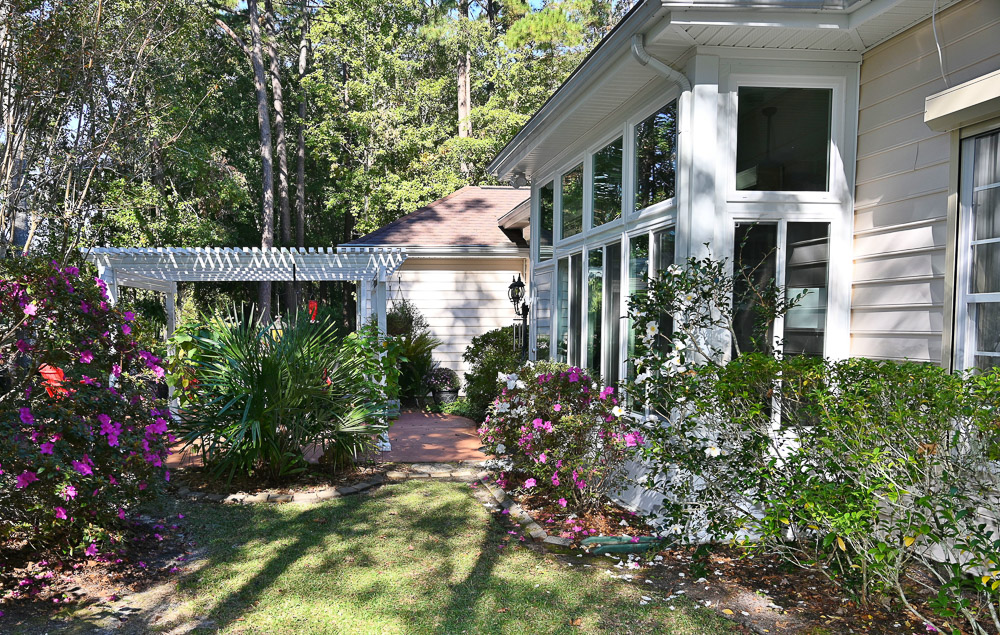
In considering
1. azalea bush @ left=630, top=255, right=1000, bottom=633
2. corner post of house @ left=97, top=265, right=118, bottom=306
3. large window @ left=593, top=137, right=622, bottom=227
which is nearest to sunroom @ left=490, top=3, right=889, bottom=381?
azalea bush @ left=630, top=255, right=1000, bottom=633

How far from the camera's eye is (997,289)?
11.2 ft

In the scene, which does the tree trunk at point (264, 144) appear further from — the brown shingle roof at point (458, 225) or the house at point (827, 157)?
the house at point (827, 157)

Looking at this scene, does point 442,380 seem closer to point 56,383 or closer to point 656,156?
point 656,156

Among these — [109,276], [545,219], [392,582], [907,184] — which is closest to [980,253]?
[907,184]

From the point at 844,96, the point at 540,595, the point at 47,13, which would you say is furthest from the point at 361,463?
the point at 844,96

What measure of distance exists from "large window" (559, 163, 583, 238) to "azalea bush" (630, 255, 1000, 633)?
2.76 m

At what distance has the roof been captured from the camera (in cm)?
396

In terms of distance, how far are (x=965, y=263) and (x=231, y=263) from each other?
8112mm

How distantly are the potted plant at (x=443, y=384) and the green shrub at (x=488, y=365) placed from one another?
954 millimetres

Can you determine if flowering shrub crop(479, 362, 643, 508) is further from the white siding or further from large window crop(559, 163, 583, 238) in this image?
the white siding

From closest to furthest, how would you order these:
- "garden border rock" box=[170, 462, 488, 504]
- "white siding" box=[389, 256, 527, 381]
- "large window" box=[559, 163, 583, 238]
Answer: "garden border rock" box=[170, 462, 488, 504] → "large window" box=[559, 163, 583, 238] → "white siding" box=[389, 256, 527, 381]

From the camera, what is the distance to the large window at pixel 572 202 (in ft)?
23.2

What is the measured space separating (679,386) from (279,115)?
19195mm

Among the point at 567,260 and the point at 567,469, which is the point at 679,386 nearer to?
the point at 567,469
